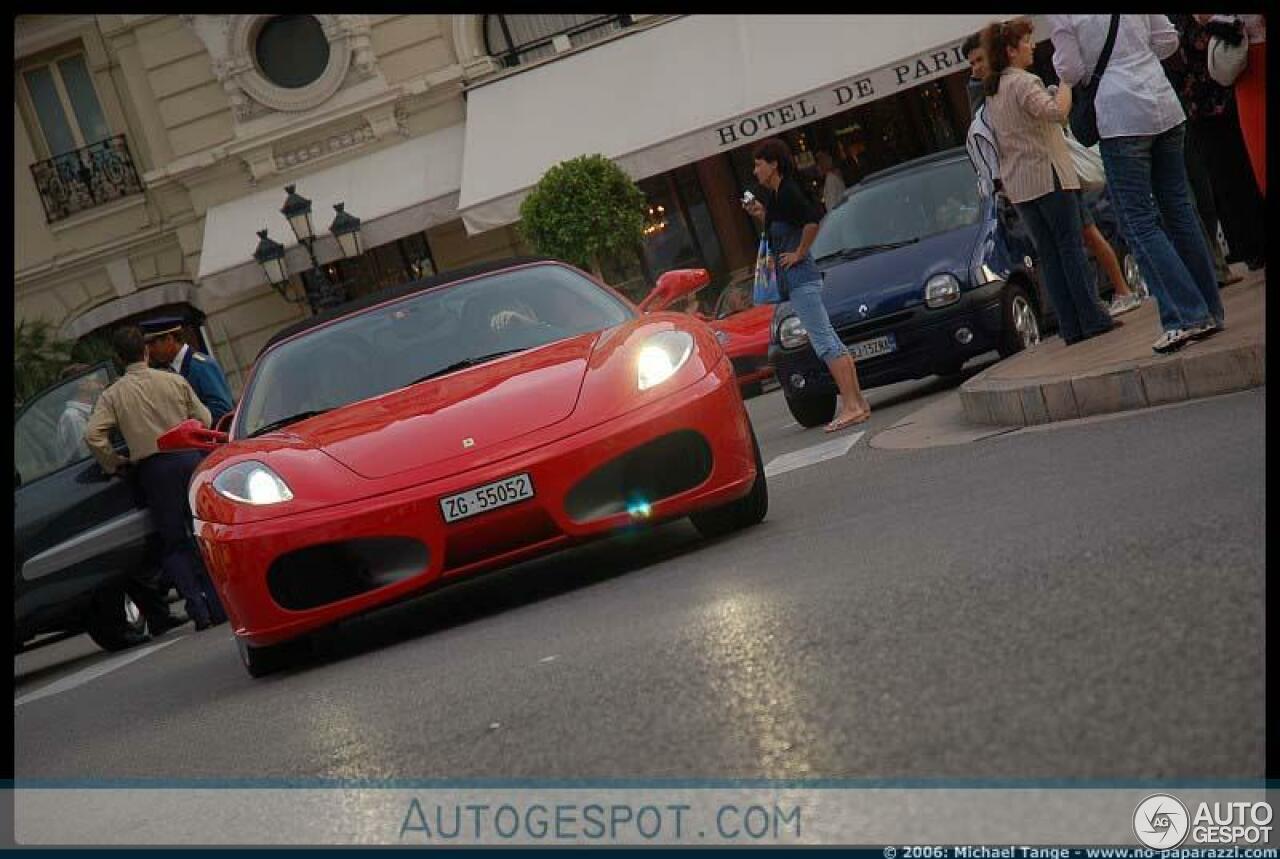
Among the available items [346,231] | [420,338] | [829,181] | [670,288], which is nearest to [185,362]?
[420,338]

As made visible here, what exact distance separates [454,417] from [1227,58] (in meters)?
3.86

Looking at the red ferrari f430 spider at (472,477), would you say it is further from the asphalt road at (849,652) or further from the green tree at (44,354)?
the green tree at (44,354)

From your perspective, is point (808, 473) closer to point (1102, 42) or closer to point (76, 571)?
point (1102, 42)

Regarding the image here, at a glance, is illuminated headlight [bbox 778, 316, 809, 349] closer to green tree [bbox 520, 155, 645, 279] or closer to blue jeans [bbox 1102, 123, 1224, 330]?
blue jeans [bbox 1102, 123, 1224, 330]

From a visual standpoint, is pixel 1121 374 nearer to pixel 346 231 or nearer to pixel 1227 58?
pixel 1227 58

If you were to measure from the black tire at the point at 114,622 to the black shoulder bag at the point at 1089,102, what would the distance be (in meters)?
6.81

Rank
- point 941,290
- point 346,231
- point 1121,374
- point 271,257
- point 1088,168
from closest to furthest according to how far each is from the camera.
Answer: point 1121,374
point 941,290
point 1088,168
point 346,231
point 271,257

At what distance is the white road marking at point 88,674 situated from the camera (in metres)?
10.3

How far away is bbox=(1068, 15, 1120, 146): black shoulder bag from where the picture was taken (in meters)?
8.62

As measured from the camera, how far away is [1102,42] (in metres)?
8.62

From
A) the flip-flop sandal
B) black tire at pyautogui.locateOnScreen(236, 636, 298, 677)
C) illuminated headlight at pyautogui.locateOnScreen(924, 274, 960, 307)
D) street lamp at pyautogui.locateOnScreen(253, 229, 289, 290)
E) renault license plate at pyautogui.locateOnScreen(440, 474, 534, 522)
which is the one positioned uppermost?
street lamp at pyautogui.locateOnScreen(253, 229, 289, 290)

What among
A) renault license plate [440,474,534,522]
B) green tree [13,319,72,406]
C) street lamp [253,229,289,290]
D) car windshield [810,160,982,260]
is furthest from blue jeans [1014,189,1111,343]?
green tree [13,319,72,406]

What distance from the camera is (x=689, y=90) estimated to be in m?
25.3

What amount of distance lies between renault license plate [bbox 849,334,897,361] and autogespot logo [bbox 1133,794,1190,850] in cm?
919
